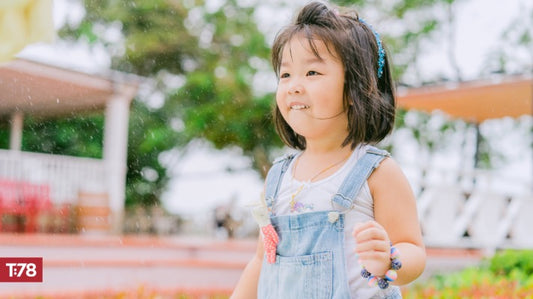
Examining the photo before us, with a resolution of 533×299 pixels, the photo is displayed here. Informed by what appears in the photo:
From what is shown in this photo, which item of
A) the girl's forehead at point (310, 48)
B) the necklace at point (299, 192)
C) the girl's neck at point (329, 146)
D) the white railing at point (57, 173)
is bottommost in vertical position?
the necklace at point (299, 192)

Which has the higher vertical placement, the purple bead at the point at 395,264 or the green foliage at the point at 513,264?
the purple bead at the point at 395,264

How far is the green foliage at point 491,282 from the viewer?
9.48ft

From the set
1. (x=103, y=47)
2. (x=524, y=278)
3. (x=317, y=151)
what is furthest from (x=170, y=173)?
(x=317, y=151)

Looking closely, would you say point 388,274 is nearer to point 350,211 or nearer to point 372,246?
point 372,246

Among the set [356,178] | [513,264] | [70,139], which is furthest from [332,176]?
[70,139]

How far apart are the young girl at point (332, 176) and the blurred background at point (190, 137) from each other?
0.98ft

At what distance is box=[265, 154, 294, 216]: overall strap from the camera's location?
1.43 metres

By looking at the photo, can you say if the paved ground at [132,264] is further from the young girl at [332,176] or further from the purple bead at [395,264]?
the purple bead at [395,264]

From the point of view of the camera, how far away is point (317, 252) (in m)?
1.31

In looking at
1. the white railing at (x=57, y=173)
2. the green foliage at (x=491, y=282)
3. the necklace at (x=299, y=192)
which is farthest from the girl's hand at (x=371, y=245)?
the white railing at (x=57, y=173)

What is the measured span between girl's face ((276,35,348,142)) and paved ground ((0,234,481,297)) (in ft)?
6.25

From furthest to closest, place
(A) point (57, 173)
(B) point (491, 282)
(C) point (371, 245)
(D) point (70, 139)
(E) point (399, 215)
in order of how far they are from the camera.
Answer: (D) point (70, 139), (A) point (57, 173), (B) point (491, 282), (E) point (399, 215), (C) point (371, 245)

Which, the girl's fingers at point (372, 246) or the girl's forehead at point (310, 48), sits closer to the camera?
the girl's fingers at point (372, 246)

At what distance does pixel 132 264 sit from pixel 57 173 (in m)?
3.68
